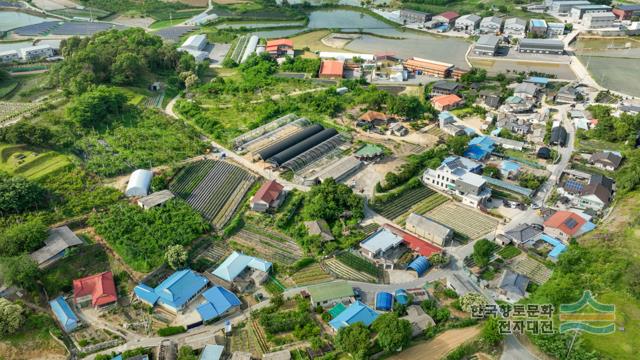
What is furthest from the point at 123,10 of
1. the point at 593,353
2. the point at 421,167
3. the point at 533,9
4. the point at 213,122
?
the point at 593,353

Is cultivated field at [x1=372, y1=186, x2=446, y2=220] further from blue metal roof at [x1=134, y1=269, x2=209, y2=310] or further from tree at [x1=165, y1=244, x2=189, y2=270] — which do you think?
tree at [x1=165, y1=244, x2=189, y2=270]

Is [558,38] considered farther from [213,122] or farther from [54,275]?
[54,275]

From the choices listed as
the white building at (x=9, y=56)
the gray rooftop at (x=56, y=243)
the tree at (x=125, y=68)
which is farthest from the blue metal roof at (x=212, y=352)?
the white building at (x=9, y=56)

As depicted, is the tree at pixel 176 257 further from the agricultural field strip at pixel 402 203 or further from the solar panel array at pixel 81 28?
the solar panel array at pixel 81 28

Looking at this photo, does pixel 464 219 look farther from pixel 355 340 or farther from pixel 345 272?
pixel 355 340

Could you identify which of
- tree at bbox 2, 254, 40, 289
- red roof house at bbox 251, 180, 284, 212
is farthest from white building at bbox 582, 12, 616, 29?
tree at bbox 2, 254, 40, 289

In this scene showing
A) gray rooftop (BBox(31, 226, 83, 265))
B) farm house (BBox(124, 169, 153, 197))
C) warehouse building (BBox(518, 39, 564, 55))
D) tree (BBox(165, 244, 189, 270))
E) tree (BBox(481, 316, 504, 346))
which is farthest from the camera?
warehouse building (BBox(518, 39, 564, 55))
